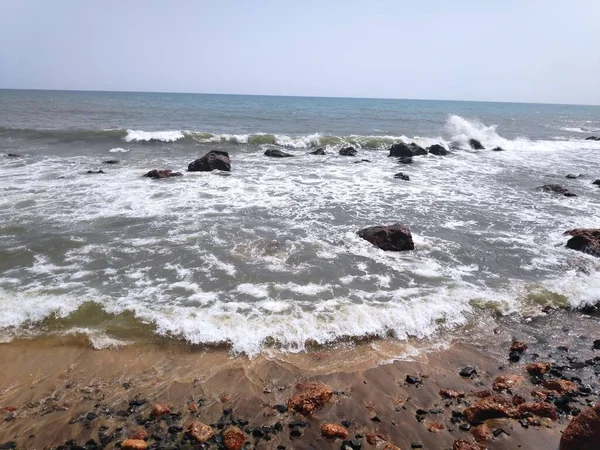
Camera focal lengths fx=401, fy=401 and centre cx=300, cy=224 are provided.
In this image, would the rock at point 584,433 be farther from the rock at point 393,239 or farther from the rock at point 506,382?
the rock at point 393,239

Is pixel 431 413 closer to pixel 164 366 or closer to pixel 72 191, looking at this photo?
pixel 164 366

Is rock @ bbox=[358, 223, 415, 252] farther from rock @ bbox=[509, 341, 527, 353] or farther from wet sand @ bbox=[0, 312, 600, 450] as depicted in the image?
rock @ bbox=[509, 341, 527, 353]

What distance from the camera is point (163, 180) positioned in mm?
16938

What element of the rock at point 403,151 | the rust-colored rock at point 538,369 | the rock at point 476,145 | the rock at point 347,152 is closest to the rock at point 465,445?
the rust-colored rock at point 538,369

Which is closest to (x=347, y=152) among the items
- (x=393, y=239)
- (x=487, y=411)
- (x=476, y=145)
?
(x=476, y=145)

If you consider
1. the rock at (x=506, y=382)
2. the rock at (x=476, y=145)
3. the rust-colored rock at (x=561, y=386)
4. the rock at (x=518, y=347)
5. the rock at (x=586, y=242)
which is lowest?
the rock at (x=506, y=382)

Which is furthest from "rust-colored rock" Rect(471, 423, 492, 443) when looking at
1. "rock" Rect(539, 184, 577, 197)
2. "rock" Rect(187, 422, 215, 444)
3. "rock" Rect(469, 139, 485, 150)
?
"rock" Rect(469, 139, 485, 150)

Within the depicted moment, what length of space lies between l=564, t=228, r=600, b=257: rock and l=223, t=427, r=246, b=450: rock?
31.5 ft

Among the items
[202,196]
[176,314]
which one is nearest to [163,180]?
[202,196]

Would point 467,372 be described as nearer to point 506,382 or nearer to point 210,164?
point 506,382

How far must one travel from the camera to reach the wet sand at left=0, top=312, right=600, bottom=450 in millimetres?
4613

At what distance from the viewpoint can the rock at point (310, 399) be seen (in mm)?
4957

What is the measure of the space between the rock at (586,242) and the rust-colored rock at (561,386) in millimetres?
5685

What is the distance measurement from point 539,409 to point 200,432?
4138 mm
